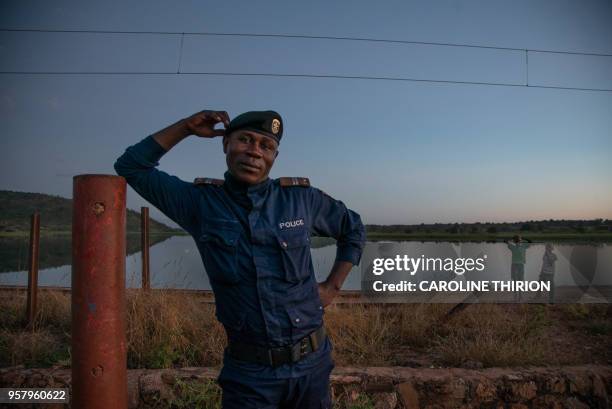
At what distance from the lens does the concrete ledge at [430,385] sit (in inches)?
133

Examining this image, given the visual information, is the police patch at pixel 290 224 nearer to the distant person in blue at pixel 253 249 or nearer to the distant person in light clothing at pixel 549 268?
the distant person in blue at pixel 253 249

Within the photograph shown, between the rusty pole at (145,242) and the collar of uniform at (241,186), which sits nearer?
the collar of uniform at (241,186)

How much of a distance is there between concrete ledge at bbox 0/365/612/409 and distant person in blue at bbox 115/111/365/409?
1860 mm

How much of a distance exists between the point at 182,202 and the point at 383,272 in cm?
527

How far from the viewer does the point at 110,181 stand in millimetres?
1357

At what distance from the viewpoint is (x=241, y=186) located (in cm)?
189

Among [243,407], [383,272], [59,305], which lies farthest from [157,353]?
[383,272]

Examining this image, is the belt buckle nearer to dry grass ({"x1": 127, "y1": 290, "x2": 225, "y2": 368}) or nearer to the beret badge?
the beret badge

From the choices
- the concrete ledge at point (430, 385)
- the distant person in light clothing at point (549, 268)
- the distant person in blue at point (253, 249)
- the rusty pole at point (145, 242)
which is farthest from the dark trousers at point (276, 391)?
the distant person in light clothing at point (549, 268)

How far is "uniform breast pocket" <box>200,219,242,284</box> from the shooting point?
1723 mm

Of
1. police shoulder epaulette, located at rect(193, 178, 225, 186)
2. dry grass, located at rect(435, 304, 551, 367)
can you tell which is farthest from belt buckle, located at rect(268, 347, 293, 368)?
dry grass, located at rect(435, 304, 551, 367)

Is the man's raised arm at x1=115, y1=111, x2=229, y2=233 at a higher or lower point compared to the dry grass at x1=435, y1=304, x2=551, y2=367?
higher

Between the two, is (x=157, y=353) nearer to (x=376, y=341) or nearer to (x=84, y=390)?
(x=376, y=341)

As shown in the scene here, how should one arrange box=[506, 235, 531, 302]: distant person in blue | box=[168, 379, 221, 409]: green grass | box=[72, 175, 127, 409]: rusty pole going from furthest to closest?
box=[506, 235, 531, 302]: distant person in blue, box=[168, 379, 221, 409]: green grass, box=[72, 175, 127, 409]: rusty pole
